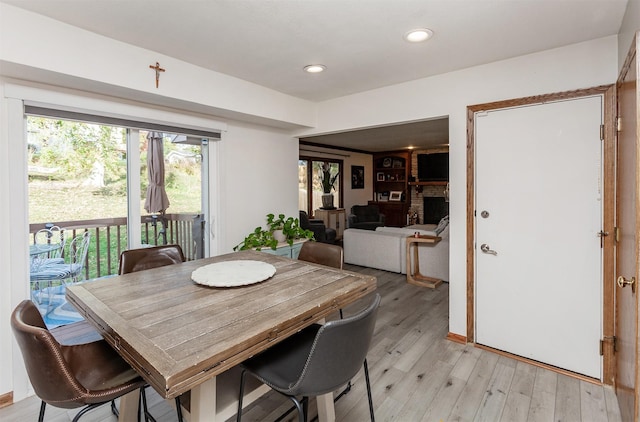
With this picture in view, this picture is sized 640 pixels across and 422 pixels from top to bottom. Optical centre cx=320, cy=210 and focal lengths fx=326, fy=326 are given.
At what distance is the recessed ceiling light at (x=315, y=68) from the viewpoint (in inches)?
102

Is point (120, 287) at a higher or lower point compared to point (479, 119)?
lower

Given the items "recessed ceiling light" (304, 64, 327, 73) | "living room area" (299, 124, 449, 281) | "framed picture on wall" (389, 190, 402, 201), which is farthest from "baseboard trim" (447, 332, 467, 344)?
"framed picture on wall" (389, 190, 402, 201)

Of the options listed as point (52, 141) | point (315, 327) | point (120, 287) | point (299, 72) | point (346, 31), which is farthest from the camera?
point (299, 72)

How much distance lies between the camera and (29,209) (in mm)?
2260

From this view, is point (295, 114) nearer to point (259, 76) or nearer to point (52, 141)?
point (259, 76)

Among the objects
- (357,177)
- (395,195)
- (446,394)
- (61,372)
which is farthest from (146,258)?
(395,195)

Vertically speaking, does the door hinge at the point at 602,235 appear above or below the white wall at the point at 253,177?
below

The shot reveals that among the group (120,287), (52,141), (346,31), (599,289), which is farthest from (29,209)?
(599,289)

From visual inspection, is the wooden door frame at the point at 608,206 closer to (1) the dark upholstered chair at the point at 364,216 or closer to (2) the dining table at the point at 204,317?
(2) the dining table at the point at 204,317

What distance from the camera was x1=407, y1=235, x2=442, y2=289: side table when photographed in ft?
14.1

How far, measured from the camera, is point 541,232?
2.41 meters

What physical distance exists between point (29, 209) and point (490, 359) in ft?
11.6

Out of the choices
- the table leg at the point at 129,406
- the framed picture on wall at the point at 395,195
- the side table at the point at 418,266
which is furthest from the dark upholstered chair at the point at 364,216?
the table leg at the point at 129,406

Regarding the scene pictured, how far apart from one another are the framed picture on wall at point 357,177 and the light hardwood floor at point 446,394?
5989mm
